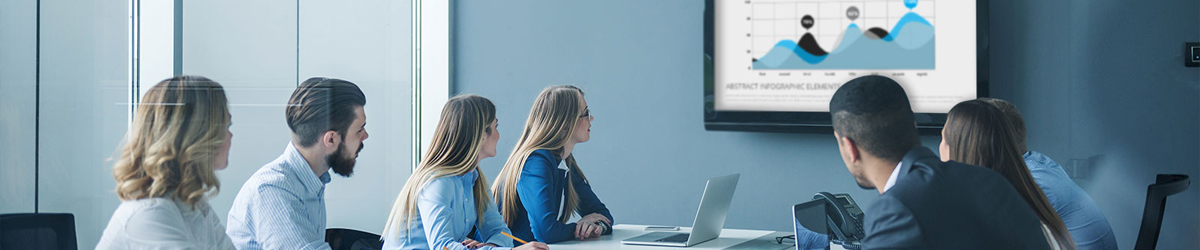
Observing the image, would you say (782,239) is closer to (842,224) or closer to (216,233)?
(842,224)

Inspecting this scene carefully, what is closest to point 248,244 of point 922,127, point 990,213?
point 990,213

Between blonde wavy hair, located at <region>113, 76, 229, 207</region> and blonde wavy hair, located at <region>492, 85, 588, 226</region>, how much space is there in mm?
1427

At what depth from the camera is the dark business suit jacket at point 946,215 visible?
1.60m

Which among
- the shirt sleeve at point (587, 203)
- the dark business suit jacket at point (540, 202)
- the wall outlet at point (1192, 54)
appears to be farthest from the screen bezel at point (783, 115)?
the dark business suit jacket at point (540, 202)

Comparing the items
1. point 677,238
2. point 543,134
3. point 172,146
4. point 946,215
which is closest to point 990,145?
point 946,215

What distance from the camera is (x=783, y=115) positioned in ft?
13.6

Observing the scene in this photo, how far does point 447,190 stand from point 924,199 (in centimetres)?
150

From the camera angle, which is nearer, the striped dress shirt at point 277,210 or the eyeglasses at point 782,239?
the striped dress shirt at point 277,210

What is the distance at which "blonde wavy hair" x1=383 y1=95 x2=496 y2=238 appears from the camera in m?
2.76

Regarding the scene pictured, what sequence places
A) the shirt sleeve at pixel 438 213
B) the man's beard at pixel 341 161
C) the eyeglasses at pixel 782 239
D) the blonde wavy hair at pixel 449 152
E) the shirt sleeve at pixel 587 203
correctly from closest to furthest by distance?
1. the man's beard at pixel 341 161
2. the shirt sleeve at pixel 438 213
3. the blonde wavy hair at pixel 449 152
4. the eyeglasses at pixel 782 239
5. the shirt sleeve at pixel 587 203

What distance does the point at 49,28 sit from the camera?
194 centimetres

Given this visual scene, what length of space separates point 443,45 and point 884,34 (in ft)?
6.90

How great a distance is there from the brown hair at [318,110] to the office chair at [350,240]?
0.85ft

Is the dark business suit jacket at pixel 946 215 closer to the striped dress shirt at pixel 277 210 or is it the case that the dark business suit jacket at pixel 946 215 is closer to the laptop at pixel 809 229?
the laptop at pixel 809 229
